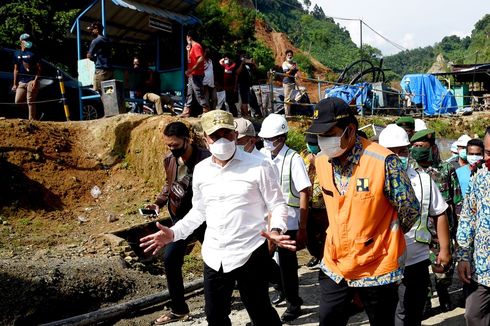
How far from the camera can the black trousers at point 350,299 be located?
2.80 metres

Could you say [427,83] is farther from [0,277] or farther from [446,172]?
[0,277]

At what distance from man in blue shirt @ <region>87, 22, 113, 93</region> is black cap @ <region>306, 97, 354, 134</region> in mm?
7561

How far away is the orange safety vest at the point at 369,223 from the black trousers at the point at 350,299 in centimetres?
10

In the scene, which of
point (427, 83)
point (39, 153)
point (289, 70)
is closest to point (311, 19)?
point (427, 83)

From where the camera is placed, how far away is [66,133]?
9.14 m

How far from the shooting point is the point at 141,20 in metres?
12.1

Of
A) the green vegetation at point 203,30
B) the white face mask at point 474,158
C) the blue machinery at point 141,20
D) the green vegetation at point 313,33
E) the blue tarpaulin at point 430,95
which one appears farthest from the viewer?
the green vegetation at point 313,33

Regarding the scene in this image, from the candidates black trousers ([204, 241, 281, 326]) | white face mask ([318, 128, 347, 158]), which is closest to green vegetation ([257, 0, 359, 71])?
black trousers ([204, 241, 281, 326])

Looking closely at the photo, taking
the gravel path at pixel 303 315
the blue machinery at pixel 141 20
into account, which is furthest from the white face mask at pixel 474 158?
the blue machinery at pixel 141 20

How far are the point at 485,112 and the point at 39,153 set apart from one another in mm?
15419

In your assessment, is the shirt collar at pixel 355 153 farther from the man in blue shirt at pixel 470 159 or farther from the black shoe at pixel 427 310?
the man in blue shirt at pixel 470 159

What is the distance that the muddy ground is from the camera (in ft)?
16.6

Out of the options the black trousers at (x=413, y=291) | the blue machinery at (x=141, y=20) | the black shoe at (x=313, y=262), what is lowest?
the black shoe at (x=313, y=262)

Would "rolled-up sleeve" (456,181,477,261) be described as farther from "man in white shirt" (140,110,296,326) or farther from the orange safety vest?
"man in white shirt" (140,110,296,326)
